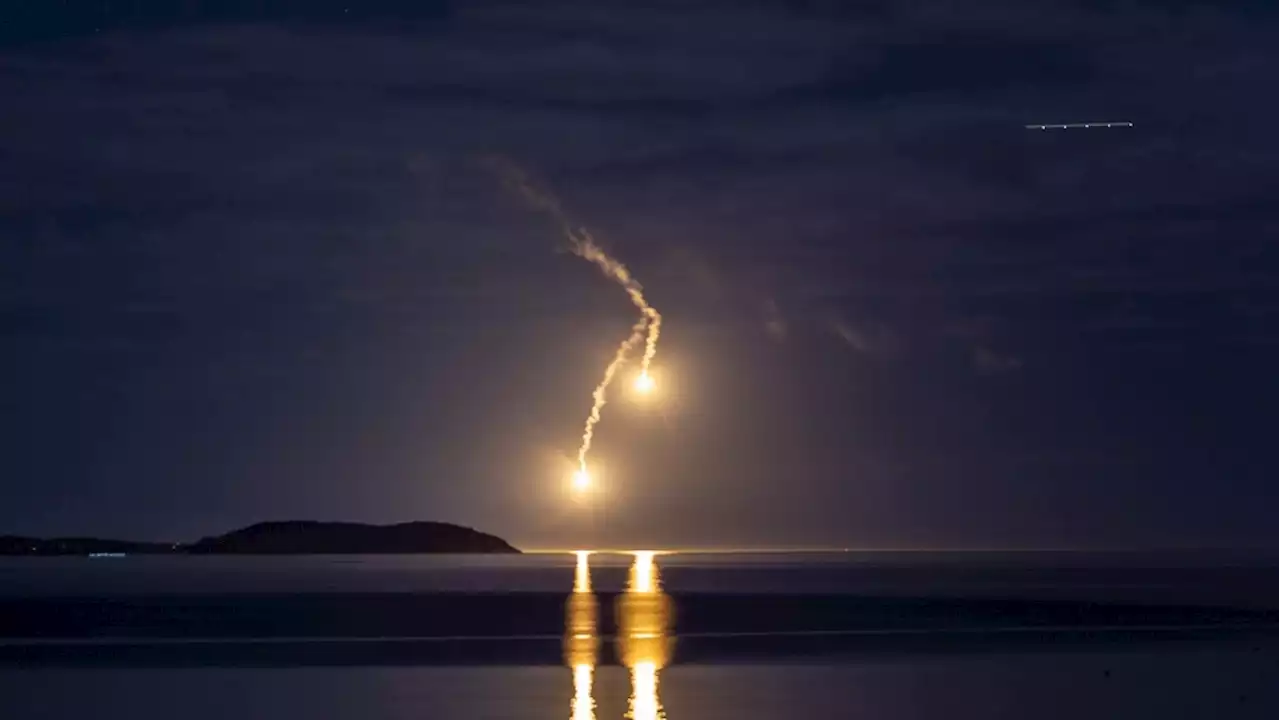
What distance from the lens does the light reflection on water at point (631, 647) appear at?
50.2 meters

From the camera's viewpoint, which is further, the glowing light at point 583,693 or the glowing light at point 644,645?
the glowing light at point 644,645

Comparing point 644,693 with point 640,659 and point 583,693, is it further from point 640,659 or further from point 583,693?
point 640,659

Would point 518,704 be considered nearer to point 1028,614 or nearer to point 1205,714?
point 1205,714

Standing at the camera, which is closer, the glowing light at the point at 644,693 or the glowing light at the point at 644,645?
the glowing light at the point at 644,693

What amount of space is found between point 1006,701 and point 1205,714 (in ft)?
17.4

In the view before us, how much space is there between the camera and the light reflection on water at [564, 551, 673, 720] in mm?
50228

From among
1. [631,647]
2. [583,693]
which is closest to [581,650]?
[631,647]

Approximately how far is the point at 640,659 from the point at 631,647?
766 cm

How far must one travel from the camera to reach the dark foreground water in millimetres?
51375

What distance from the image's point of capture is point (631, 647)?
75.4m

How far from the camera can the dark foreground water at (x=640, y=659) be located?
169 ft

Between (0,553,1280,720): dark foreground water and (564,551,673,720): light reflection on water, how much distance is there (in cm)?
15

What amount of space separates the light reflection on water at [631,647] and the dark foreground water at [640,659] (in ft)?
0.50

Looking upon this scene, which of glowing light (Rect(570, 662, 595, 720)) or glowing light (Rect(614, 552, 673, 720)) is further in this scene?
glowing light (Rect(614, 552, 673, 720))
